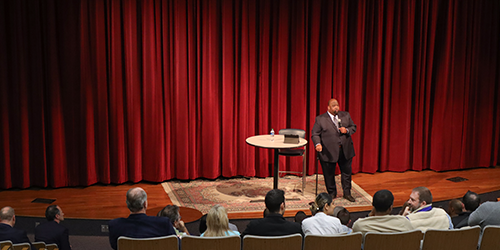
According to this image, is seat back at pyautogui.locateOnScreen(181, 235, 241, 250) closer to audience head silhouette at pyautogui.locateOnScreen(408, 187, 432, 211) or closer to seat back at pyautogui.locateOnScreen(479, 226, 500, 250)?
audience head silhouette at pyautogui.locateOnScreen(408, 187, 432, 211)

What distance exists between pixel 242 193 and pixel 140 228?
3498 millimetres

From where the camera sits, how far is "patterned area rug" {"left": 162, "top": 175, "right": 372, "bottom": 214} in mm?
6469

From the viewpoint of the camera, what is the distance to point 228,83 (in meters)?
7.59

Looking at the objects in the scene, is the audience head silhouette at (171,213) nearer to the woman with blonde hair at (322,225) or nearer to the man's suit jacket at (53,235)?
the man's suit jacket at (53,235)

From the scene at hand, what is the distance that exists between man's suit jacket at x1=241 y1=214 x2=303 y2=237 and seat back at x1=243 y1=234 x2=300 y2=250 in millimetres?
127

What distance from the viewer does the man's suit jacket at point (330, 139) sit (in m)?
6.63

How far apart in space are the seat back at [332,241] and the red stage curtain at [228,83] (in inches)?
167

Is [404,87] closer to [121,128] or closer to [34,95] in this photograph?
[121,128]

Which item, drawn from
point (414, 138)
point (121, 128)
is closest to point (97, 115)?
point (121, 128)

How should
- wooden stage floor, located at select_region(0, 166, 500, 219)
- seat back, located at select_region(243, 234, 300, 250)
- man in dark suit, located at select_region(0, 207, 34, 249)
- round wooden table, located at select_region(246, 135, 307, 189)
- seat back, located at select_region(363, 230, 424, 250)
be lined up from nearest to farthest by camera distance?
seat back, located at select_region(243, 234, 300, 250)
seat back, located at select_region(363, 230, 424, 250)
man in dark suit, located at select_region(0, 207, 34, 249)
wooden stage floor, located at select_region(0, 166, 500, 219)
round wooden table, located at select_region(246, 135, 307, 189)

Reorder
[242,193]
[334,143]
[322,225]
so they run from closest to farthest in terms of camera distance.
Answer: [322,225]
[334,143]
[242,193]

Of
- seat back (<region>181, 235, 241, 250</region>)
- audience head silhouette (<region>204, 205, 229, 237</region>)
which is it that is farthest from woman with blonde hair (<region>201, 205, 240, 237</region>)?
seat back (<region>181, 235, 241, 250</region>)

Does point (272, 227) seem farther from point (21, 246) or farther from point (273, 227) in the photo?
point (21, 246)

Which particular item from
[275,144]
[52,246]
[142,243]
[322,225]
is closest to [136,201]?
[142,243]
